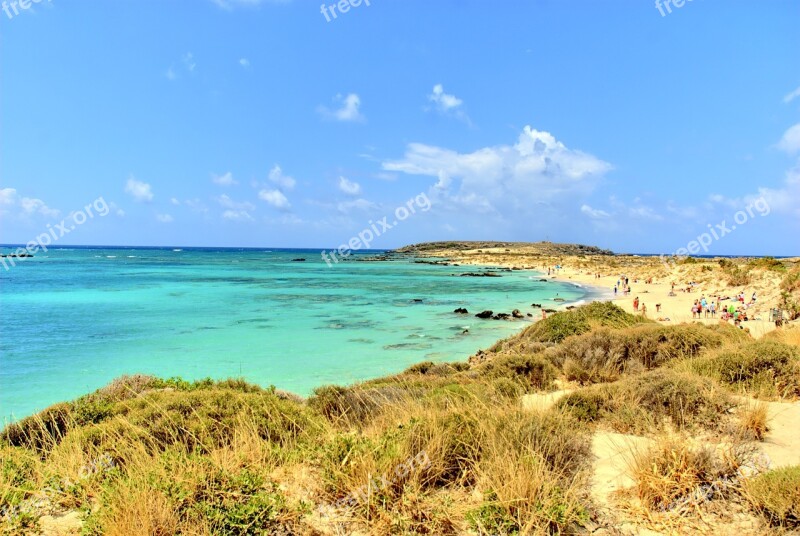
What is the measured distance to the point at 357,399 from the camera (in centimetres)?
689

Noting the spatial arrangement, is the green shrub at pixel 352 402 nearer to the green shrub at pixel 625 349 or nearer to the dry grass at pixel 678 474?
the dry grass at pixel 678 474

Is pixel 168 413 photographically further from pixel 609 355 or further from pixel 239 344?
pixel 239 344

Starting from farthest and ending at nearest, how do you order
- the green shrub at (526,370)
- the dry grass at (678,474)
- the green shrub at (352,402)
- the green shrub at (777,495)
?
the green shrub at (526,370) < the green shrub at (352,402) < the dry grass at (678,474) < the green shrub at (777,495)

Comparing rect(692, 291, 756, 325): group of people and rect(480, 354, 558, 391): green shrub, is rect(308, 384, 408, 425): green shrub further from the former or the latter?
rect(692, 291, 756, 325): group of people

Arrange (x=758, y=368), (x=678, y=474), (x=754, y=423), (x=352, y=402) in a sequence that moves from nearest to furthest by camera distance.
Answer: (x=678, y=474), (x=754, y=423), (x=352, y=402), (x=758, y=368)

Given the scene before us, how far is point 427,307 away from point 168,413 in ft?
81.2

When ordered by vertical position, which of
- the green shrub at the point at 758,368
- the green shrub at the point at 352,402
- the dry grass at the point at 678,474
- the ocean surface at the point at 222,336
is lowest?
the ocean surface at the point at 222,336

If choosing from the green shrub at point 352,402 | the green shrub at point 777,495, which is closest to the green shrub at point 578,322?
the green shrub at point 352,402

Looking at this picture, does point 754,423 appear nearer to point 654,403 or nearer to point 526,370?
point 654,403

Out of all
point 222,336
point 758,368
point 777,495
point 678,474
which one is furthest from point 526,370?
point 222,336

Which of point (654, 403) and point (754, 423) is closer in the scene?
point (754, 423)

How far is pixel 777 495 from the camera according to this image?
327 cm

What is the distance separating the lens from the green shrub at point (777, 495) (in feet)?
10.3

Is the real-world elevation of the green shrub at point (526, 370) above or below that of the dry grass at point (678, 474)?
below
